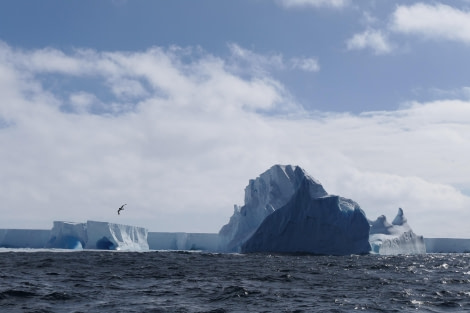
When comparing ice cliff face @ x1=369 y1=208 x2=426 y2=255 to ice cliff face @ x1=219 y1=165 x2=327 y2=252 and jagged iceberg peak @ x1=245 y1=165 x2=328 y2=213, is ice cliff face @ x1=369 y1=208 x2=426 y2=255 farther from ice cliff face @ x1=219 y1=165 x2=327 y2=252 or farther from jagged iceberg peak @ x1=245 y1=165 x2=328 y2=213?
ice cliff face @ x1=219 y1=165 x2=327 y2=252

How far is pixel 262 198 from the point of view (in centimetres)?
6562

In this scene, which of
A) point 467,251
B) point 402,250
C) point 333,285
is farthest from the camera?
point 467,251

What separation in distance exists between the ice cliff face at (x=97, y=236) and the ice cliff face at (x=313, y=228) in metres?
18.5

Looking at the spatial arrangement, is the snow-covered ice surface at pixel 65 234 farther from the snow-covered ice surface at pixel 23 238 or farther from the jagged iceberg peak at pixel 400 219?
the jagged iceberg peak at pixel 400 219

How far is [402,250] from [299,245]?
17.8 meters

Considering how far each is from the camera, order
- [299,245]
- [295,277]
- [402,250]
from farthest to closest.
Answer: [402,250]
[299,245]
[295,277]

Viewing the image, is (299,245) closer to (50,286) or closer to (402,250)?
(402,250)

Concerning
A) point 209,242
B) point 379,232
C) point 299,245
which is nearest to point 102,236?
point 209,242

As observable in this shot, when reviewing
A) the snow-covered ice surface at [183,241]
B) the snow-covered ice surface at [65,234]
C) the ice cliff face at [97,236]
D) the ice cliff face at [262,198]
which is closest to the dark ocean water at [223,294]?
the ice cliff face at [262,198]

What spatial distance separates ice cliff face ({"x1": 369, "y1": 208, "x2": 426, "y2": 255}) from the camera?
63.9m

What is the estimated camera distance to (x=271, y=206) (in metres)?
63.1

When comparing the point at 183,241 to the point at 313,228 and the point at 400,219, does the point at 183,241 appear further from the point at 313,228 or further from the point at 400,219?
the point at 400,219

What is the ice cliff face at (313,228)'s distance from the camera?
5581 cm

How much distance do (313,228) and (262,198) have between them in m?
10.5
